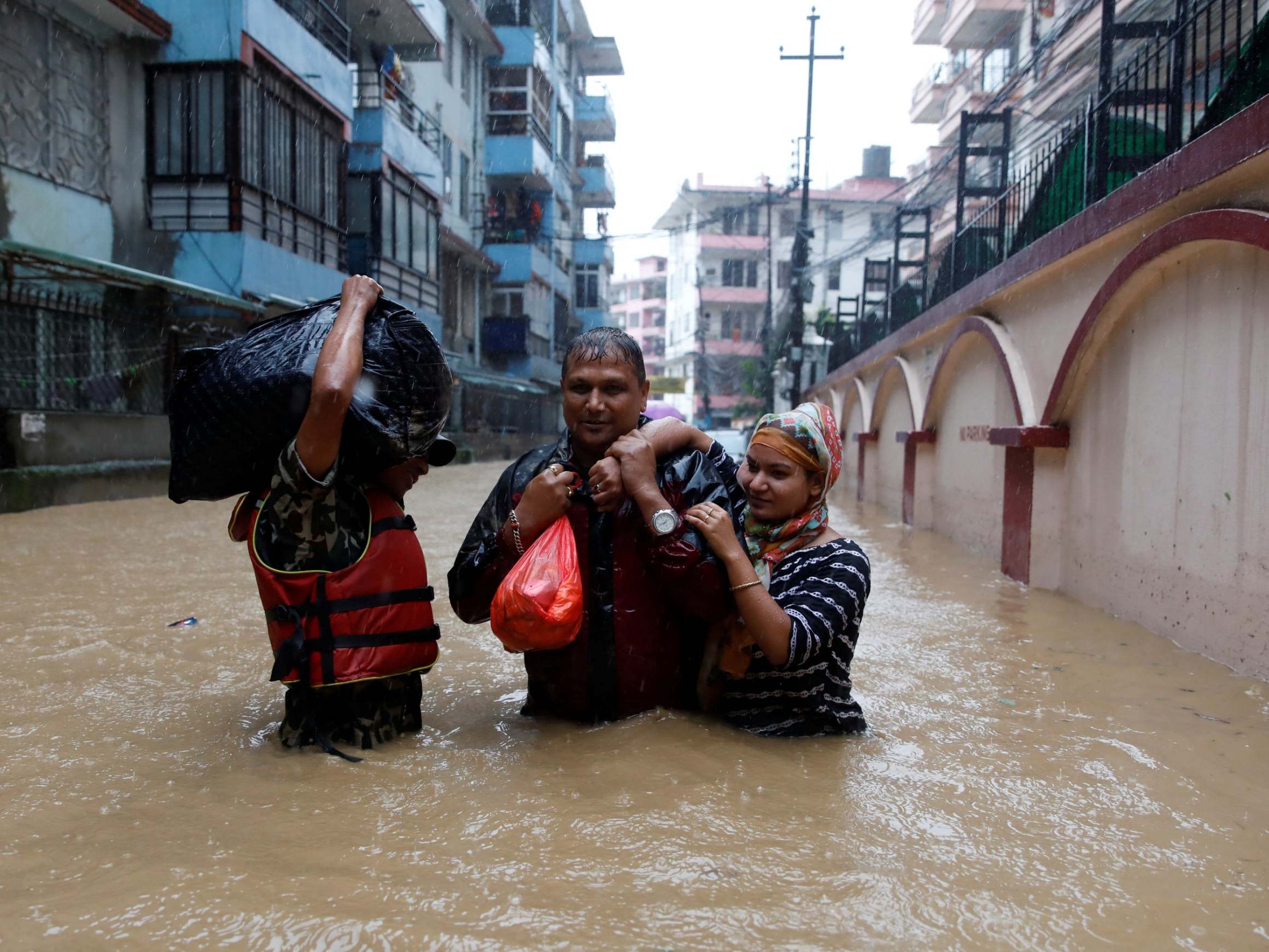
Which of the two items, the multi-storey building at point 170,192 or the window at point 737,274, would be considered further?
the window at point 737,274

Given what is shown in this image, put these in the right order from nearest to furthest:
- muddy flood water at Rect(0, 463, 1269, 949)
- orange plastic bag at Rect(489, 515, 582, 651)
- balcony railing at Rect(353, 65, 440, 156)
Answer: muddy flood water at Rect(0, 463, 1269, 949), orange plastic bag at Rect(489, 515, 582, 651), balcony railing at Rect(353, 65, 440, 156)

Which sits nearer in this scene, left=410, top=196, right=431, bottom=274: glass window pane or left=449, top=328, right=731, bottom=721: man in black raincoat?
left=449, top=328, right=731, bottom=721: man in black raincoat

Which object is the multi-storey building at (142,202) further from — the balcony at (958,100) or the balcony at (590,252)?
the balcony at (590,252)

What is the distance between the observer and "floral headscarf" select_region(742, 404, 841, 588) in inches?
110

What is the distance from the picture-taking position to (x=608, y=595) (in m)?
2.80

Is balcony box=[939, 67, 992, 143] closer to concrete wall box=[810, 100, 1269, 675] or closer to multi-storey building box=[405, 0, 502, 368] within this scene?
multi-storey building box=[405, 0, 502, 368]

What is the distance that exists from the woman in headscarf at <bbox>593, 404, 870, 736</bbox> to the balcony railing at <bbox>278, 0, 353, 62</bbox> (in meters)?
14.8

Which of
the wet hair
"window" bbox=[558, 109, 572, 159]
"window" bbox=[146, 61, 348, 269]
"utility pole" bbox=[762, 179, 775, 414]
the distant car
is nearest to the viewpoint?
the wet hair

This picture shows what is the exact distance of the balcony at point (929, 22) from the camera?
82.4 ft

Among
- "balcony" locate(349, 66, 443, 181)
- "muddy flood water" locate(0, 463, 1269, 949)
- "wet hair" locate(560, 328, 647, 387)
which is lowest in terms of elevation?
"muddy flood water" locate(0, 463, 1269, 949)

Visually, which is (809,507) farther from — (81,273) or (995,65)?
(995,65)

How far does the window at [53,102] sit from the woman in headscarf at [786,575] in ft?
36.9

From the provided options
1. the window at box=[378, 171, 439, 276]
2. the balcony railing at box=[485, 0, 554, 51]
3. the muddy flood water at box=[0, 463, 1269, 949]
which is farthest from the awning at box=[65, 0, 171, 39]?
the balcony railing at box=[485, 0, 554, 51]

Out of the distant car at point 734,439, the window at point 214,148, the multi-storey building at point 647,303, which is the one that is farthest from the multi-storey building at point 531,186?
the multi-storey building at point 647,303
